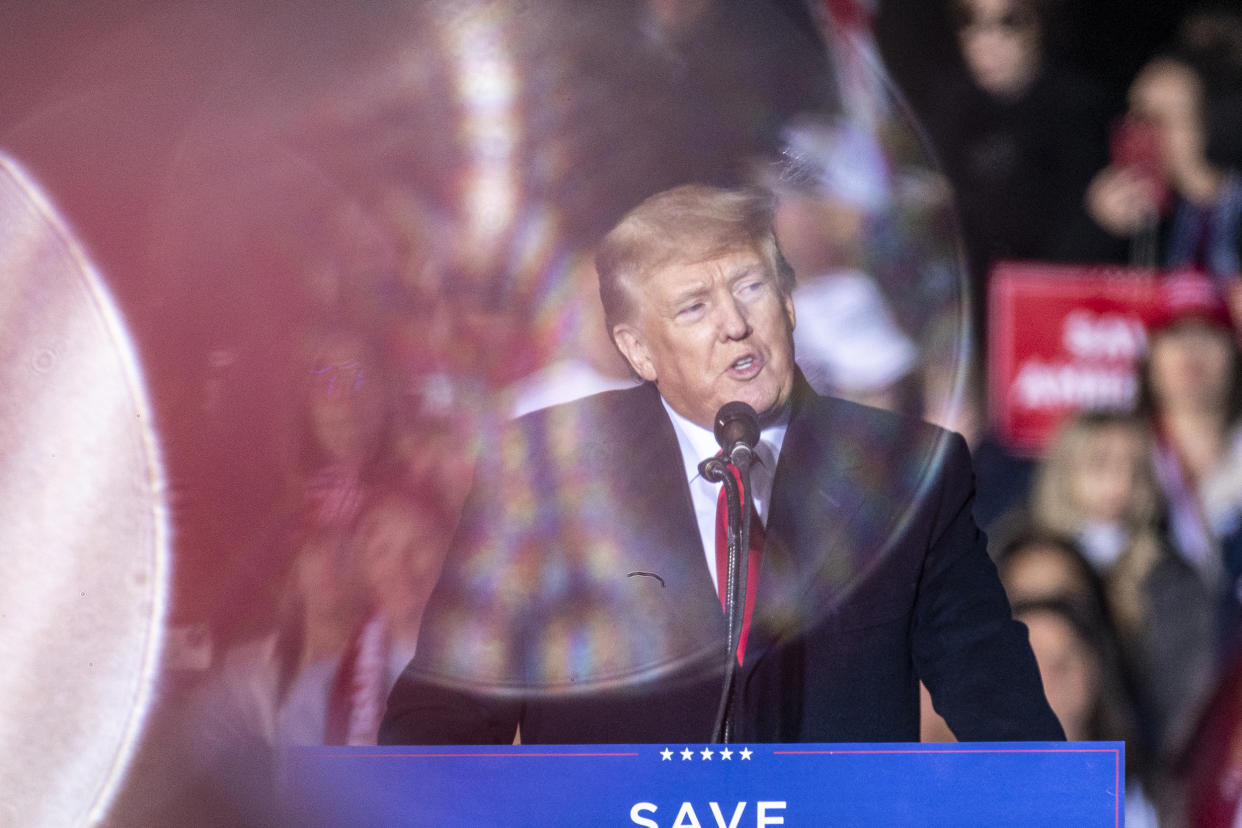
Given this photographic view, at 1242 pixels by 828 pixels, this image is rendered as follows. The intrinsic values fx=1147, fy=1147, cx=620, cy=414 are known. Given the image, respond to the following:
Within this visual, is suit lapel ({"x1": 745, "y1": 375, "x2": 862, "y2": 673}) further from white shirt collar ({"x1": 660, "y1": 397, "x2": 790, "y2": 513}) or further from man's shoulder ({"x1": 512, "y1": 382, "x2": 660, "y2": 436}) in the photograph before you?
man's shoulder ({"x1": 512, "y1": 382, "x2": 660, "y2": 436})

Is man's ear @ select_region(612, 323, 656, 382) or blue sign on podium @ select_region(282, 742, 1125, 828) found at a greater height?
man's ear @ select_region(612, 323, 656, 382)

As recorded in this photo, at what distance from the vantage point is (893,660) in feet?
6.82

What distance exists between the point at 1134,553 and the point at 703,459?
2.69 feet

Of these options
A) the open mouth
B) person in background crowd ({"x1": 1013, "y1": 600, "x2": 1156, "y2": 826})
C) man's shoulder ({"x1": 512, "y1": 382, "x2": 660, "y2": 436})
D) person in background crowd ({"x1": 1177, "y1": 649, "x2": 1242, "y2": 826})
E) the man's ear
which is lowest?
person in background crowd ({"x1": 1177, "y1": 649, "x2": 1242, "y2": 826})

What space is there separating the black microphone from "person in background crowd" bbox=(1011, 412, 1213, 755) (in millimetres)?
540

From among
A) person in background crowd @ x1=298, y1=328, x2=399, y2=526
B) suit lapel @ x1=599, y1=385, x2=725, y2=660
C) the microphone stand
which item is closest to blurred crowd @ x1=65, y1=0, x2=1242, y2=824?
person in background crowd @ x1=298, y1=328, x2=399, y2=526

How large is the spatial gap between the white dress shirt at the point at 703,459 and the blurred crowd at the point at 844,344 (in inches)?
5.5

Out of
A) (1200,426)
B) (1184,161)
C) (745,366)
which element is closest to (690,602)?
(745,366)

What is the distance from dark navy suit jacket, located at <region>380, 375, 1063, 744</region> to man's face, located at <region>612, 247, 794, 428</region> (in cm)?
5

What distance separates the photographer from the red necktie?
2.06m

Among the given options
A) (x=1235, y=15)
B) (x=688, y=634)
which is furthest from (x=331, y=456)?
(x=1235, y=15)

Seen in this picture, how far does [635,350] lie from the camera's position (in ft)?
6.86

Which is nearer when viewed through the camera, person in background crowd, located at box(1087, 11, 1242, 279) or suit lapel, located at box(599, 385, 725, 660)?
suit lapel, located at box(599, 385, 725, 660)

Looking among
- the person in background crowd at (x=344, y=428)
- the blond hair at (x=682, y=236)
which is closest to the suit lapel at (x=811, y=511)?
the blond hair at (x=682, y=236)
